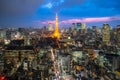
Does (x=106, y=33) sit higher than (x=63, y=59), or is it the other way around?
(x=106, y=33)

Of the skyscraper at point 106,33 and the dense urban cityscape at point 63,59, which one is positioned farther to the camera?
the skyscraper at point 106,33

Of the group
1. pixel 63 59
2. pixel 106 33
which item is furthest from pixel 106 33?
pixel 63 59

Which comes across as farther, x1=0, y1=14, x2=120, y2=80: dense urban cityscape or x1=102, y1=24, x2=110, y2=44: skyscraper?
x1=102, y1=24, x2=110, y2=44: skyscraper

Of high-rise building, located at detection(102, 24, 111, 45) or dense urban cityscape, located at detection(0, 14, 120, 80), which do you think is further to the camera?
high-rise building, located at detection(102, 24, 111, 45)

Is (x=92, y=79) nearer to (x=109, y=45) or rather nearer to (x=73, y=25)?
(x=109, y=45)

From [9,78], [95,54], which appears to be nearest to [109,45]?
[95,54]

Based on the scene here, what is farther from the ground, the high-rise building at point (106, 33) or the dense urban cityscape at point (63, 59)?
the high-rise building at point (106, 33)

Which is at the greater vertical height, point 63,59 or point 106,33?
point 106,33

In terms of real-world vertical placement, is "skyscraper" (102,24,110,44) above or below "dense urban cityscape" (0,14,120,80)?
above

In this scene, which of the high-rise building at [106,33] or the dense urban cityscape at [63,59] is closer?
the dense urban cityscape at [63,59]

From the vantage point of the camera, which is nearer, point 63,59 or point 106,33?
point 63,59

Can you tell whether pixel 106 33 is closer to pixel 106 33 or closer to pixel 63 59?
pixel 106 33
